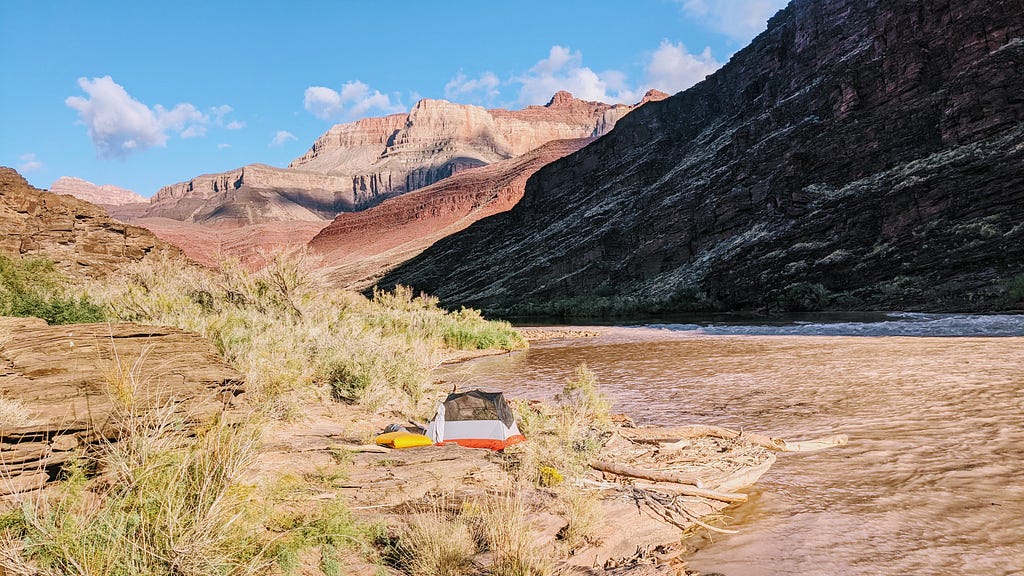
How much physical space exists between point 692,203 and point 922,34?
2102 centimetres

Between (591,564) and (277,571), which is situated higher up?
(277,571)

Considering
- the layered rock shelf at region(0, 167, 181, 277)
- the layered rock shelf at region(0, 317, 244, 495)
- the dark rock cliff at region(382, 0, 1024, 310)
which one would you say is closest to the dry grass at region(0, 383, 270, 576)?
the layered rock shelf at region(0, 317, 244, 495)

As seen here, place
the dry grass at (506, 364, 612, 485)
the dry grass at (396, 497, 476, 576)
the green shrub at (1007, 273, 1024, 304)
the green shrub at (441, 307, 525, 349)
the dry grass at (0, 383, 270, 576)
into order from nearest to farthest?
the dry grass at (0, 383, 270, 576) → the dry grass at (396, 497, 476, 576) → the dry grass at (506, 364, 612, 485) → the green shrub at (1007, 273, 1024, 304) → the green shrub at (441, 307, 525, 349)

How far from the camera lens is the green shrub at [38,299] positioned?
923 cm

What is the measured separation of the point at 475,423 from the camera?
740 cm

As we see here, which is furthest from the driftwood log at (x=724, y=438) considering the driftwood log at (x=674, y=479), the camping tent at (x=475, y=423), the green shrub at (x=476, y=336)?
the green shrub at (x=476, y=336)

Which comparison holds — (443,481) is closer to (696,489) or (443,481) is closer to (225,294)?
(696,489)

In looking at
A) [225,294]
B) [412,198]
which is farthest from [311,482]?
[412,198]

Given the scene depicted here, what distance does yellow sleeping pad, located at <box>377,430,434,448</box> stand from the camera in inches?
262

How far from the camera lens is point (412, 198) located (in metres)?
136

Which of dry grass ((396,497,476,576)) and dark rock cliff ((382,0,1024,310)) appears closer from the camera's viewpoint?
dry grass ((396,497,476,576))

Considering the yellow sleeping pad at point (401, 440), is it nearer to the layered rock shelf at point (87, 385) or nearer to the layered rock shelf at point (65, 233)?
the layered rock shelf at point (87, 385)

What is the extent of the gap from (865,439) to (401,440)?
6294 millimetres

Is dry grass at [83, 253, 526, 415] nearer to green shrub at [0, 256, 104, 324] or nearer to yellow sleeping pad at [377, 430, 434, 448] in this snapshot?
green shrub at [0, 256, 104, 324]
